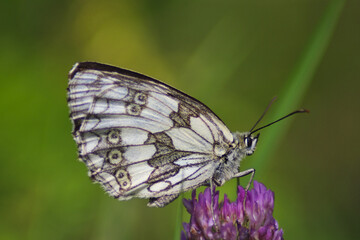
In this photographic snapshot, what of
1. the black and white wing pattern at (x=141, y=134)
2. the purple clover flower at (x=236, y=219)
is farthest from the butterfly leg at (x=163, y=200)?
the purple clover flower at (x=236, y=219)

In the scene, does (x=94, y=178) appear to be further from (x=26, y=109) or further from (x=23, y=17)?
(x=23, y=17)

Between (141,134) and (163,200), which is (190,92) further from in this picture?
(163,200)

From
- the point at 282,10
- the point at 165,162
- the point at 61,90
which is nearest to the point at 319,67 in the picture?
the point at 282,10

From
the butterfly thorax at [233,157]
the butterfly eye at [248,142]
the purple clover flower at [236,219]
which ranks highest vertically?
the butterfly eye at [248,142]

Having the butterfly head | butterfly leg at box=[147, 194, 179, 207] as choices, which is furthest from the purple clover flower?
the butterfly head

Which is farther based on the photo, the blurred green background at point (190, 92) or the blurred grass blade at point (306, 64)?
the blurred green background at point (190, 92)

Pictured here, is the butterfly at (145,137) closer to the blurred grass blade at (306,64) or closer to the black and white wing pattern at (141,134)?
the black and white wing pattern at (141,134)

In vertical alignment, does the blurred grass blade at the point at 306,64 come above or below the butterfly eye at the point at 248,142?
above

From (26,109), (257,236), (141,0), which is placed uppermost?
(141,0)
